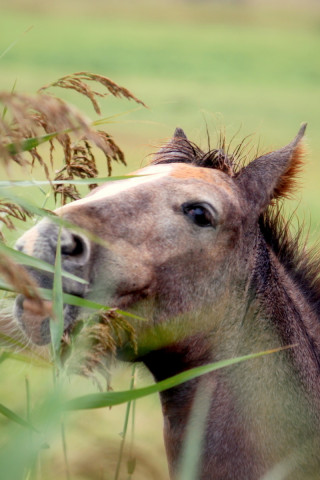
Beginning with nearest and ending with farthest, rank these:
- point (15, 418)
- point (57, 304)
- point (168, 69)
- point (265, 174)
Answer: point (15, 418) → point (57, 304) → point (265, 174) → point (168, 69)

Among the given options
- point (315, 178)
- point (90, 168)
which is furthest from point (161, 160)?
point (315, 178)

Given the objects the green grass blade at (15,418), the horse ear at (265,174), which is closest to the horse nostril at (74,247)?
the green grass blade at (15,418)

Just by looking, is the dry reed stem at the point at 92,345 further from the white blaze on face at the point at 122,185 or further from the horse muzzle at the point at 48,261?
the white blaze on face at the point at 122,185

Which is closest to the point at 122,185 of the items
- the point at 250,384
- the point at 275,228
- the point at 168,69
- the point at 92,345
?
the point at 275,228

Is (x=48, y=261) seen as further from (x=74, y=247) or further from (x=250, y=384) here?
(x=250, y=384)

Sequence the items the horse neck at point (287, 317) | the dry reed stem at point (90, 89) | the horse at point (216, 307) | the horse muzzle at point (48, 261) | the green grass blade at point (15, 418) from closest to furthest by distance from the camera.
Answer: the green grass blade at point (15, 418) < the dry reed stem at point (90, 89) < the horse muzzle at point (48, 261) < the horse at point (216, 307) < the horse neck at point (287, 317)

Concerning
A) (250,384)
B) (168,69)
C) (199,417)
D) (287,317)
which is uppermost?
(287,317)

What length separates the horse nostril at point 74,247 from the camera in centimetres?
257

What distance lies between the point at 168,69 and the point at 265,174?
70.9ft

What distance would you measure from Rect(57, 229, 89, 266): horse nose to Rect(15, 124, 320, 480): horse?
11 centimetres

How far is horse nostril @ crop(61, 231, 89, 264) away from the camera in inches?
101

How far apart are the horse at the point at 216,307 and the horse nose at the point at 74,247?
0.36ft

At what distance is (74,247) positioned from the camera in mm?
2600

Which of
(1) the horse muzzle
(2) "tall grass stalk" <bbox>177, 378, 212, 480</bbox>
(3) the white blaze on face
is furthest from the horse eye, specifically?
(2) "tall grass stalk" <bbox>177, 378, 212, 480</bbox>
